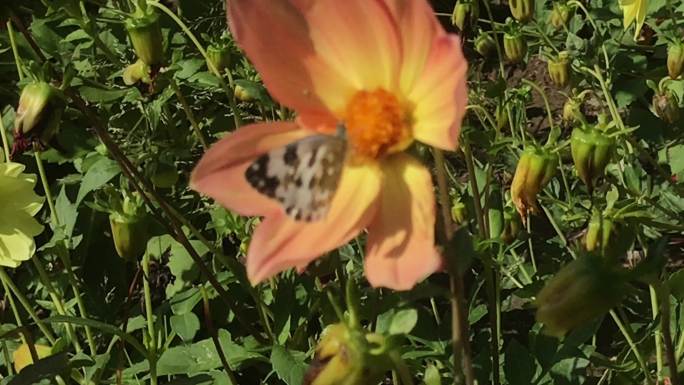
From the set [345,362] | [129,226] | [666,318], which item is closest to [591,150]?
[666,318]

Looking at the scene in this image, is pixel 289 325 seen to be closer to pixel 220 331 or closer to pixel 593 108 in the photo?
pixel 220 331

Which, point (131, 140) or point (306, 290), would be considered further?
point (131, 140)

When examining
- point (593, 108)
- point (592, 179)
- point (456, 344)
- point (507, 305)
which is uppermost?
point (456, 344)

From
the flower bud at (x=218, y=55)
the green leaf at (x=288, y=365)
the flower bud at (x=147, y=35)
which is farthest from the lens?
the flower bud at (x=218, y=55)

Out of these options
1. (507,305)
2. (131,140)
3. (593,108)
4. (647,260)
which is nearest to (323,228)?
(647,260)

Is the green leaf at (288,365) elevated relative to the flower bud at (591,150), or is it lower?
lower

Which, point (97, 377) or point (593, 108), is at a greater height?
point (97, 377)

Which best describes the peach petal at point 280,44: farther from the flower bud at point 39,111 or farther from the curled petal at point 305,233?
the flower bud at point 39,111

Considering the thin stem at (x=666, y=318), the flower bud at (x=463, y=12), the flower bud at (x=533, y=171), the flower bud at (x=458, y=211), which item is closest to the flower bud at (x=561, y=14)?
the flower bud at (x=463, y=12)
